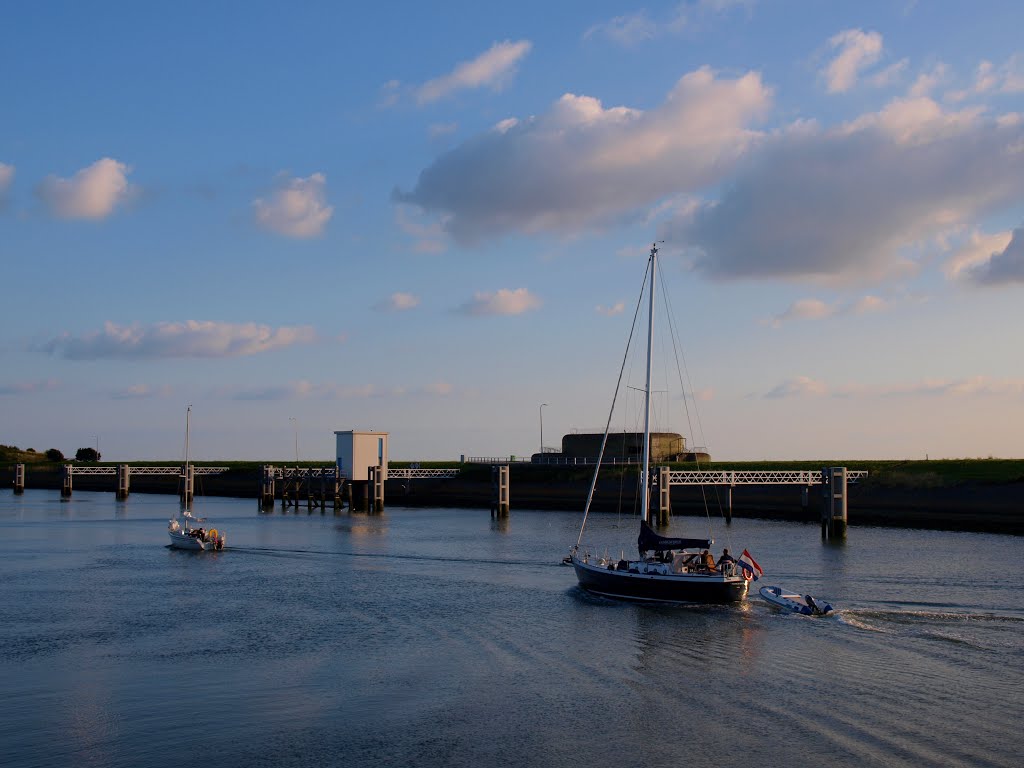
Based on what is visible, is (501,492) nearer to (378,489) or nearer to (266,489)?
(378,489)

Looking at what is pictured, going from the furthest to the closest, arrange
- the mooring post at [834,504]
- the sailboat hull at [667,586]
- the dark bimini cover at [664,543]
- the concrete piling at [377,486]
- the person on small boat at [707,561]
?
1. the concrete piling at [377,486]
2. the mooring post at [834,504]
3. the dark bimini cover at [664,543]
4. the person on small boat at [707,561]
5. the sailboat hull at [667,586]

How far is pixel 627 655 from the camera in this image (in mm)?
36344

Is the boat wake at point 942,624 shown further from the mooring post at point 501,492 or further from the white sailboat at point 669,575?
the mooring post at point 501,492

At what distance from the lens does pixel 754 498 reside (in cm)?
11612

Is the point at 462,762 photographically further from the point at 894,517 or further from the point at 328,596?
the point at 894,517

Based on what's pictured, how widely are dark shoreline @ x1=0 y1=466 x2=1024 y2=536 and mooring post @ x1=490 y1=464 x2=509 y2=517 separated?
1379 centimetres

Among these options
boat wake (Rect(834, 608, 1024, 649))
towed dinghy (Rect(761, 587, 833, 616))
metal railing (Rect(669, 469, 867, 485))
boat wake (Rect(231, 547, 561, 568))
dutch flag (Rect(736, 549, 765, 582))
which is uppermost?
metal railing (Rect(669, 469, 867, 485))

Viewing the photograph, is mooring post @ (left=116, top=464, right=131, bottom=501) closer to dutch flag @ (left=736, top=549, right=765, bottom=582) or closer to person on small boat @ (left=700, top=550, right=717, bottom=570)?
person on small boat @ (left=700, top=550, right=717, bottom=570)

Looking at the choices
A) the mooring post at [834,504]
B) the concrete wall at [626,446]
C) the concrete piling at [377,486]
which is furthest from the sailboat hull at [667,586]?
the concrete wall at [626,446]

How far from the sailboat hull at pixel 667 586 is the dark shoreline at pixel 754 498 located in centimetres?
5034

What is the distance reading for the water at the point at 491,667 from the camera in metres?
25.7

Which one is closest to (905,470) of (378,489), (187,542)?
(378,489)

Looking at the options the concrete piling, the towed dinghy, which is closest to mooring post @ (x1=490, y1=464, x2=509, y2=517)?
the concrete piling

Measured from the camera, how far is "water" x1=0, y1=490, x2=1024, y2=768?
2566 centimetres
